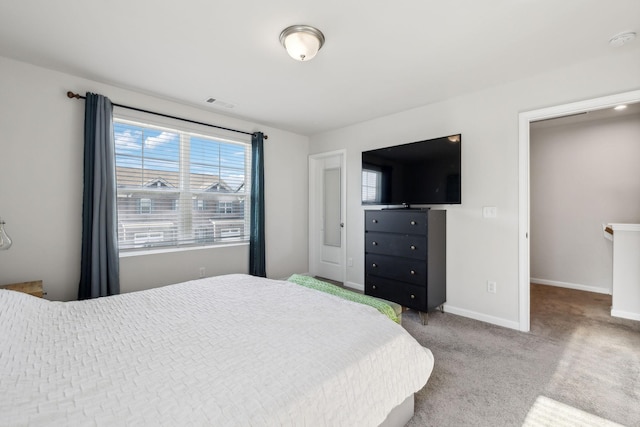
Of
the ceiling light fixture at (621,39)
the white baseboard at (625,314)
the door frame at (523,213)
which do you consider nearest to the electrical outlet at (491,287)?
the door frame at (523,213)

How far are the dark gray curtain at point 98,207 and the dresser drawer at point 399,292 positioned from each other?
2696mm

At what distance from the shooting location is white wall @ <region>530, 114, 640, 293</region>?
3.79 m

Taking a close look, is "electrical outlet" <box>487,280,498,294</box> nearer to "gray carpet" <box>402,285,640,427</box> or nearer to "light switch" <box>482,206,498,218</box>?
"gray carpet" <box>402,285,640,427</box>

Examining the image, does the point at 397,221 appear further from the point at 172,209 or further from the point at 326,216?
the point at 172,209

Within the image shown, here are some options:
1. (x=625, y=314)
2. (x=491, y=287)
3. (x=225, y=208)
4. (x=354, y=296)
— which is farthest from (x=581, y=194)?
(x=225, y=208)

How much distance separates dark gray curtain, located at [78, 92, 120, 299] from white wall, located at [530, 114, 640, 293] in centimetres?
563

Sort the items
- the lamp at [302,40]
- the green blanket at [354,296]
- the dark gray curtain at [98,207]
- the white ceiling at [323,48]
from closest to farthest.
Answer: the white ceiling at [323,48]
the lamp at [302,40]
the green blanket at [354,296]
the dark gray curtain at [98,207]

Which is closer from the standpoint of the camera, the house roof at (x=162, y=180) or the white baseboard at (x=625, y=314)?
the white baseboard at (x=625, y=314)

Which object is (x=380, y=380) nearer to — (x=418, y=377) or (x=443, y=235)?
(x=418, y=377)

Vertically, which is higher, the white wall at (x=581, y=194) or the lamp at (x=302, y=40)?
the lamp at (x=302, y=40)

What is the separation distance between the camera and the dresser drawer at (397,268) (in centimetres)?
295

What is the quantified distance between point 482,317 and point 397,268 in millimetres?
1010

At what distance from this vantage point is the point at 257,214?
12.8 feet

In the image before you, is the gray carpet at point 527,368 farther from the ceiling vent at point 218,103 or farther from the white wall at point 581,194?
the ceiling vent at point 218,103
